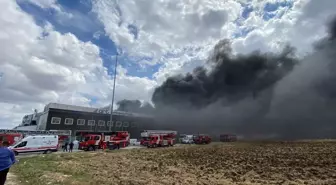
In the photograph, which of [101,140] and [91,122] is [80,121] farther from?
[101,140]

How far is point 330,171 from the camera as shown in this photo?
57.5 feet

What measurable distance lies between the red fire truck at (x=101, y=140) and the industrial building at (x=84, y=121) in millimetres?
6262

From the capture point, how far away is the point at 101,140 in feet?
145

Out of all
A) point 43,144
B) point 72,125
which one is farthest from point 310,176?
point 72,125

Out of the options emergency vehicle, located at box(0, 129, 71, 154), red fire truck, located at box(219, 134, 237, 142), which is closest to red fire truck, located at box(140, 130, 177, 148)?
emergency vehicle, located at box(0, 129, 71, 154)

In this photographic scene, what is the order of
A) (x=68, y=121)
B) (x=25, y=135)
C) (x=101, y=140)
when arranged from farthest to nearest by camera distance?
1. (x=68, y=121)
2. (x=101, y=140)
3. (x=25, y=135)

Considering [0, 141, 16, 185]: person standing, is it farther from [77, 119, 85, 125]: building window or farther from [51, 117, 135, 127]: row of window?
[77, 119, 85, 125]: building window

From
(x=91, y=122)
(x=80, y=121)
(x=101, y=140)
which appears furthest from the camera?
(x=91, y=122)

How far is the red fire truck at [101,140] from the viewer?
4219 cm

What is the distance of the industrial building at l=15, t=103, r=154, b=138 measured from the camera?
67.4 meters

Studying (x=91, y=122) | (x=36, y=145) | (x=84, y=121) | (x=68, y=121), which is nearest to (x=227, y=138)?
(x=91, y=122)

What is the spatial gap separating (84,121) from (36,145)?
40.8 meters

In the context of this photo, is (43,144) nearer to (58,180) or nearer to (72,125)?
(58,180)

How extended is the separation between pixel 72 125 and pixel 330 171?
2668 inches
